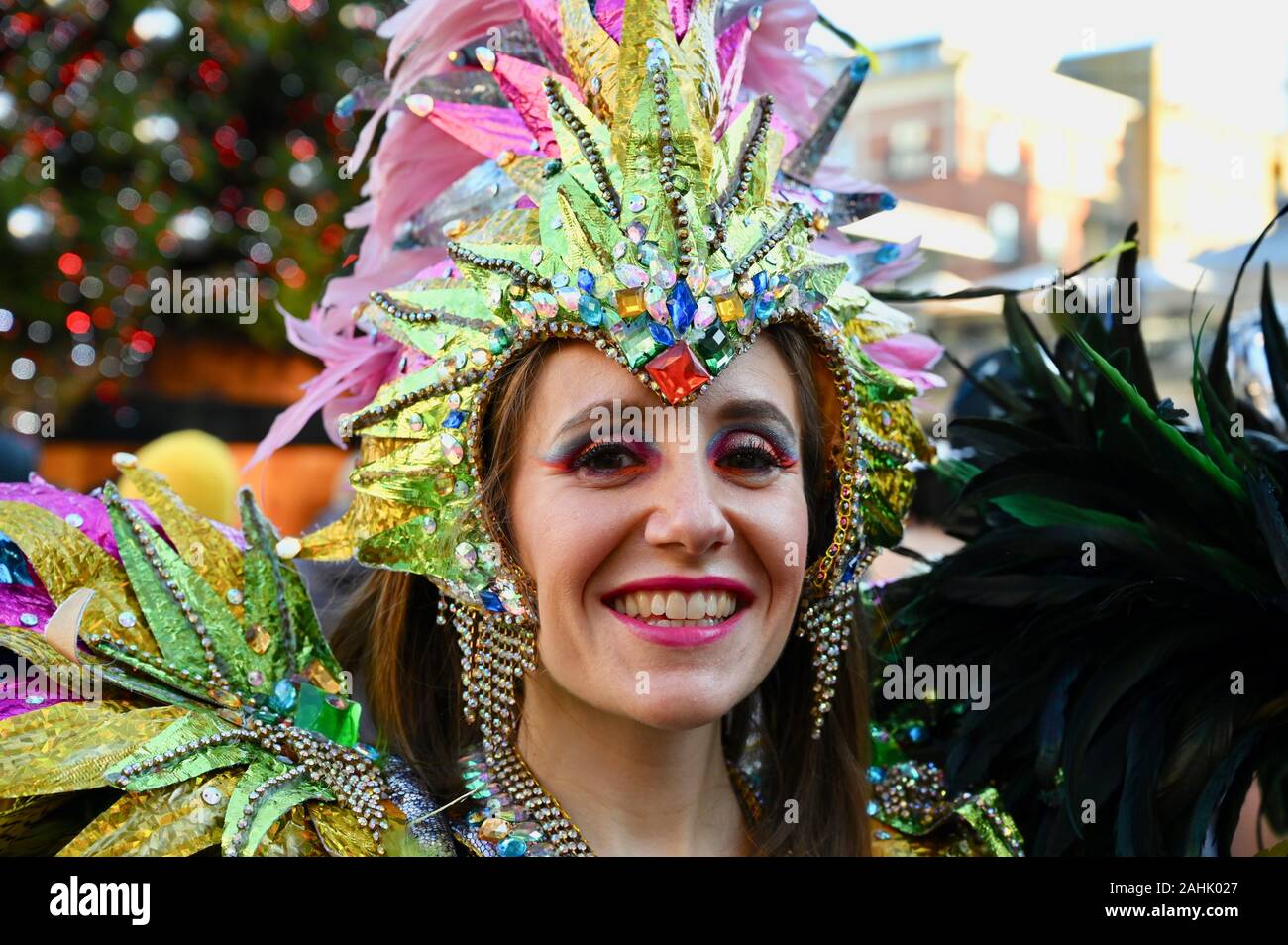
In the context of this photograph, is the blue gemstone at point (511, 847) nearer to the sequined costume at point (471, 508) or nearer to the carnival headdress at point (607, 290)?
the sequined costume at point (471, 508)

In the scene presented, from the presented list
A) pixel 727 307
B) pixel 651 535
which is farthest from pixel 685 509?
pixel 727 307

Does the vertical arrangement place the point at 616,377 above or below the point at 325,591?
above

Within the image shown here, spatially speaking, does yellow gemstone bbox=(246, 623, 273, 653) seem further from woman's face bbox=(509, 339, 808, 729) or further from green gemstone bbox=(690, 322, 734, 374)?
green gemstone bbox=(690, 322, 734, 374)

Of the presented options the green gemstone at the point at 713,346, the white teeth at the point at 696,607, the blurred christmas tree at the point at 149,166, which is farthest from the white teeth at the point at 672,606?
the blurred christmas tree at the point at 149,166

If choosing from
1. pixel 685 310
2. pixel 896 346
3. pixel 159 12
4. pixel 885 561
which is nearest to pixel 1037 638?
pixel 896 346

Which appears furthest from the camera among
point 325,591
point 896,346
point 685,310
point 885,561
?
point 885,561

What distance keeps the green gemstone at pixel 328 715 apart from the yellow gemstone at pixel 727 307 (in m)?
0.74

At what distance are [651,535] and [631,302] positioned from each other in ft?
0.94

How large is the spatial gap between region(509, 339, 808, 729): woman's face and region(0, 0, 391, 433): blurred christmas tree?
282 centimetres

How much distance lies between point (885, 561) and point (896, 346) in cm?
144

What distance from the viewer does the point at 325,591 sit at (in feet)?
7.74

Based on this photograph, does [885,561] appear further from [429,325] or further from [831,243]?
[429,325]

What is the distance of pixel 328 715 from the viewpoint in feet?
5.98

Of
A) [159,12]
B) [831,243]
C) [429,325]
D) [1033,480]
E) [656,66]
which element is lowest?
[1033,480]
